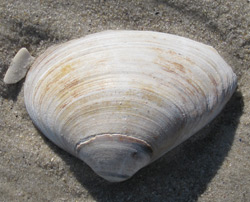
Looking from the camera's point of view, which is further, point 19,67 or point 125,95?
point 19,67

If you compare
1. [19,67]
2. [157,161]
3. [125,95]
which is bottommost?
[157,161]

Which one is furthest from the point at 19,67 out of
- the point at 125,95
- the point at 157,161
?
the point at 157,161

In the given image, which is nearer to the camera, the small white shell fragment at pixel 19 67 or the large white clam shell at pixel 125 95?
the large white clam shell at pixel 125 95

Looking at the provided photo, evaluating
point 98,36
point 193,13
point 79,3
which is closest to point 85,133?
point 98,36

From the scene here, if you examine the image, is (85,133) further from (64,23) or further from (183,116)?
(64,23)

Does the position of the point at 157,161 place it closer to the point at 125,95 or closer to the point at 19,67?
the point at 125,95
